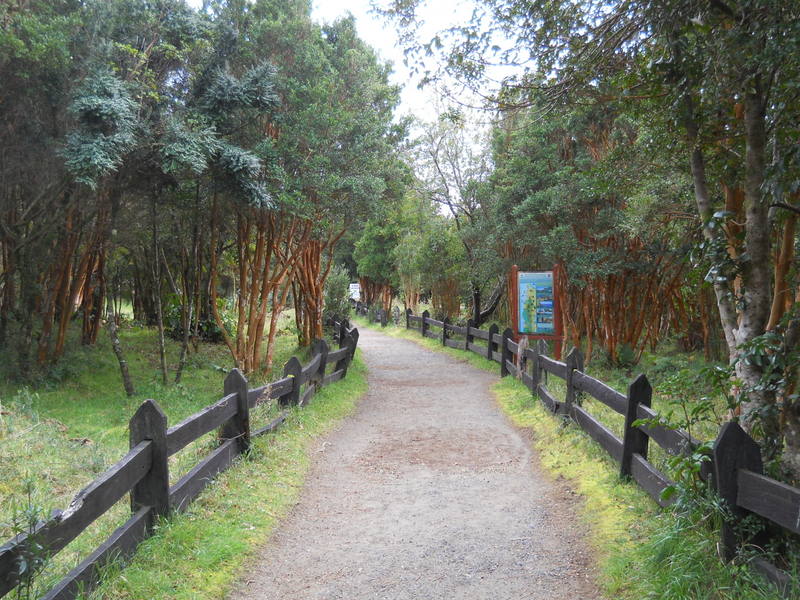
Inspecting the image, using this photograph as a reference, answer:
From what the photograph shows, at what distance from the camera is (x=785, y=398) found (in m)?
3.44

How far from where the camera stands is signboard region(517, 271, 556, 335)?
11258mm

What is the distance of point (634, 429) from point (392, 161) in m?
10.4

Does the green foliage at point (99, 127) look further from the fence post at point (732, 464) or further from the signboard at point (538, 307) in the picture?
the fence post at point (732, 464)

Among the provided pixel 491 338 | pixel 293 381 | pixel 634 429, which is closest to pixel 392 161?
pixel 491 338

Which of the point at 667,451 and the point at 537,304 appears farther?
the point at 537,304

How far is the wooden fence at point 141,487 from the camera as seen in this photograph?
110 inches

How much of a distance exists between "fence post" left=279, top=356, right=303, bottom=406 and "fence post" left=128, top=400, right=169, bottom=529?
12.2 feet

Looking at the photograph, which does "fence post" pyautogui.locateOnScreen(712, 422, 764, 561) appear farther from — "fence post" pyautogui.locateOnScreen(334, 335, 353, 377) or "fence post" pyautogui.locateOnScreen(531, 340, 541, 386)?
"fence post" pyautogui.locateOnScreen(334, 335, 353, 377)

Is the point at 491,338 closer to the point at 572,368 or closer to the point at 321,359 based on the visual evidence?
the point at 321,359

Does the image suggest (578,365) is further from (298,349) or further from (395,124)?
(298,349)

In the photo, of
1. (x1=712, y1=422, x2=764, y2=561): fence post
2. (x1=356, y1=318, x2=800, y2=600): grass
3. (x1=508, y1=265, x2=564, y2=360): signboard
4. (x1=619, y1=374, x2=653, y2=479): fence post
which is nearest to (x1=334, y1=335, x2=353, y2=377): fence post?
(x1=508, y1=265, x2=564, y2=360): signboard

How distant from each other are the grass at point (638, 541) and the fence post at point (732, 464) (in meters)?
0.15

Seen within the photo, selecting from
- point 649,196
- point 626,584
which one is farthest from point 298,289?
point 626,584

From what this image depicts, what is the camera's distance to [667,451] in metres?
4.68
